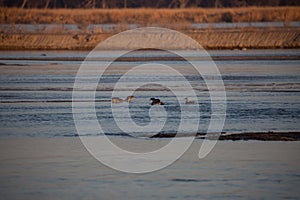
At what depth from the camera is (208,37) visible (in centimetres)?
3609

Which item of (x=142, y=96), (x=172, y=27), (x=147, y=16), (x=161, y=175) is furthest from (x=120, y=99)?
(x=147, y=16)

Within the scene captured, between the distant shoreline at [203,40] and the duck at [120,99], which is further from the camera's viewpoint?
the distant shoreline at [203,40]

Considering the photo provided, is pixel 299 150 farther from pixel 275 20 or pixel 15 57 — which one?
pixel 275 20

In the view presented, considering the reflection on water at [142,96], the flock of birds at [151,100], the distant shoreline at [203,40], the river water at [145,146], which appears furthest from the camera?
the distant shoreline at [203,40]

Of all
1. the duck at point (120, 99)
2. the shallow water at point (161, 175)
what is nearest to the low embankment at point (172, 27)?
the duck at point (120, 99)

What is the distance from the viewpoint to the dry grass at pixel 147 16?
50156 millimetres

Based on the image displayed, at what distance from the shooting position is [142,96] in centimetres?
1805

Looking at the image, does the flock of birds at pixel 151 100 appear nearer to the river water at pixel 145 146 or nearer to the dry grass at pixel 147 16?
the river water at pixel 145 146

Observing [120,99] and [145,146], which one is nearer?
[145,146]

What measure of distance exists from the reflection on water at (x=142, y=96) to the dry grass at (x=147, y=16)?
21665 millimetres

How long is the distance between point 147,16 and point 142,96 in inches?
1325

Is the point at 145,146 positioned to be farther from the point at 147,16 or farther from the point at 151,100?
the point at 147,16

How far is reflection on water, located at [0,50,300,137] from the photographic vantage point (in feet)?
44.9

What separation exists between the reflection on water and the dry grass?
71.1 feet
